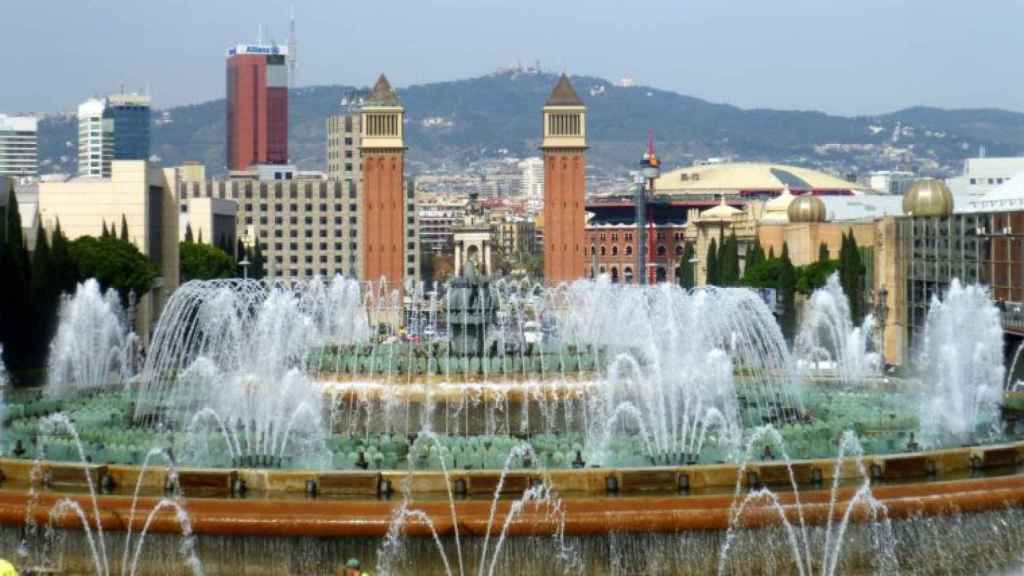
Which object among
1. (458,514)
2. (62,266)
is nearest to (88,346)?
(62,266)

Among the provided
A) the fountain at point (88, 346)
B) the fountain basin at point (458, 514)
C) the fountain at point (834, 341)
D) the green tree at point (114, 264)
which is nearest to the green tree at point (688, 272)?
the fountain at point (834, 341)

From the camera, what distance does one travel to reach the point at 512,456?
23328 mm

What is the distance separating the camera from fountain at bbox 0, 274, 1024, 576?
20.2m

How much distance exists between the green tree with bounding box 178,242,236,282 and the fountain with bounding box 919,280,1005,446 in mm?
40358

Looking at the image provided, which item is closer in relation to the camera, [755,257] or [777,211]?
[755,257]

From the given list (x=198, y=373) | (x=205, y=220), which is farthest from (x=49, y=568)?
(x=205, y=220)

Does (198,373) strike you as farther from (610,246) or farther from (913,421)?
(610,246)

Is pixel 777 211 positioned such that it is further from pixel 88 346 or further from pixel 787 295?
pixel 88 346

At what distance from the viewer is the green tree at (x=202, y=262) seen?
83.6 m

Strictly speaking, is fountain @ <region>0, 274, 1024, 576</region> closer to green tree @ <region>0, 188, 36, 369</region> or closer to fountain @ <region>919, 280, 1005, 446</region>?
fountain @ <region>919, 280, 1005, 446</region>

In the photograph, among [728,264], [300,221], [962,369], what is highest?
[300,221]

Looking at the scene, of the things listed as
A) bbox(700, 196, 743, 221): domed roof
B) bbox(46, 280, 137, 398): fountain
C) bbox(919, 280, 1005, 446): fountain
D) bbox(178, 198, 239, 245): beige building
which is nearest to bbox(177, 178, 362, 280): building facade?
bbox(700, 196, 743, 221): domed roof

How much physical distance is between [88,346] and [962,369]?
2604 cm

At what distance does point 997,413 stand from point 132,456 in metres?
16.5
